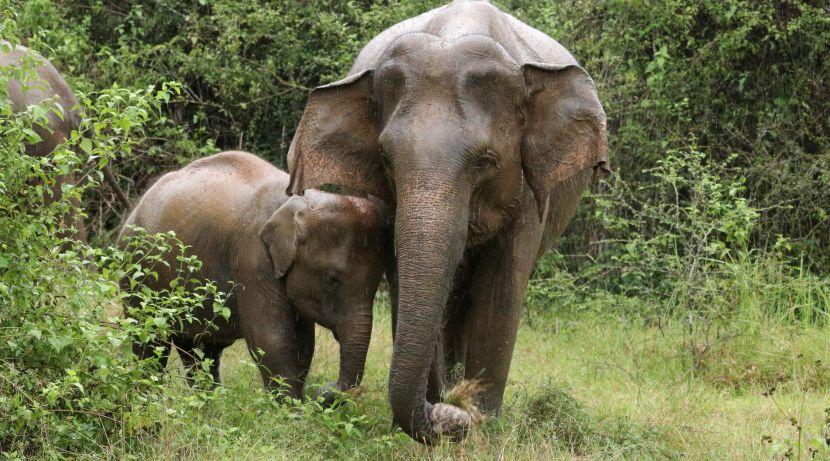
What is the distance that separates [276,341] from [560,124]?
212 centimetres

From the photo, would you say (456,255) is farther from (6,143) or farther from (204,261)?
(204,261)

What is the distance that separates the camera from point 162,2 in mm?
12531

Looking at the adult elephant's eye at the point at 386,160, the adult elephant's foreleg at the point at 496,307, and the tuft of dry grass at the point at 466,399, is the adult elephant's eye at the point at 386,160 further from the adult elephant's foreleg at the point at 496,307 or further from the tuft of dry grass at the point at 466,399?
the tuft of dry grass at the point at 466,399

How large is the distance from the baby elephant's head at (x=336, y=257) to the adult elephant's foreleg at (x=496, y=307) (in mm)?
573

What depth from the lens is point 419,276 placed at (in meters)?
5.46

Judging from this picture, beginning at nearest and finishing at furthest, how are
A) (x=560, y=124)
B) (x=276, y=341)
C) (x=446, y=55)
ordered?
1. (x=446, y=55)
2. (x=560, y=124)
3. (x=276, y=341)

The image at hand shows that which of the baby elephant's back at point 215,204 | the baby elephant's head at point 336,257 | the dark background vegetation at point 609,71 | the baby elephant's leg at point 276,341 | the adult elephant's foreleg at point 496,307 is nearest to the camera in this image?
the adult elephant's foreleg at point 496,307

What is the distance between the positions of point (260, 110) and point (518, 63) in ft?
21.8

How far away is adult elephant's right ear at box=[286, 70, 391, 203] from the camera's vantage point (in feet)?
20.5

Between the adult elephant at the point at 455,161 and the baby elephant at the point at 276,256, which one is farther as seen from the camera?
the baby elephant at the point at 276,256

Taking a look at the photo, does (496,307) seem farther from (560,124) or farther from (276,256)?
(276,256)

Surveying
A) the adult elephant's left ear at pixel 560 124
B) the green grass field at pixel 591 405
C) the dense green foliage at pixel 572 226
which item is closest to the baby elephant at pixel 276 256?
the dense green foliage at pixel 572 226

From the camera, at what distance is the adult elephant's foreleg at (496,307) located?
6465 mm

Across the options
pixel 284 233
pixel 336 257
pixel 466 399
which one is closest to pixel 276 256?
pixel 284 233
